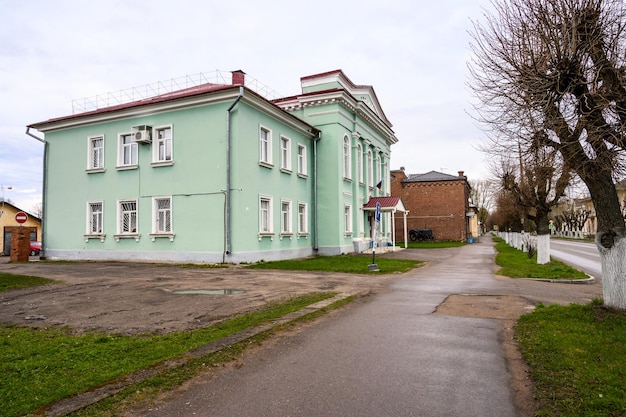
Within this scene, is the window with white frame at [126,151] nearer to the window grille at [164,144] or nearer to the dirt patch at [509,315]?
the window grille at [164,144]

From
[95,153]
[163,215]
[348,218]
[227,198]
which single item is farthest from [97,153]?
[348,218]

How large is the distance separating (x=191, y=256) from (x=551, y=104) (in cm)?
1586

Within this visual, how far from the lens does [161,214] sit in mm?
21062

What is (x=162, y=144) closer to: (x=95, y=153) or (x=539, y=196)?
(x=95, y=153)

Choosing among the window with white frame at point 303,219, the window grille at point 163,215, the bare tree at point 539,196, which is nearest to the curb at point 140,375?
the window grille at point 163,215

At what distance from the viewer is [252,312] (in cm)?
858

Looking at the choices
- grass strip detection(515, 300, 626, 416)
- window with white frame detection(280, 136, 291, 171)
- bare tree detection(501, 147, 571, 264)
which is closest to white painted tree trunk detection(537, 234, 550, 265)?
bare tree detection(501, 147, 571, 264)

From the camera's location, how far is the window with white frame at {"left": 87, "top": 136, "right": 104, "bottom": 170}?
2305cm

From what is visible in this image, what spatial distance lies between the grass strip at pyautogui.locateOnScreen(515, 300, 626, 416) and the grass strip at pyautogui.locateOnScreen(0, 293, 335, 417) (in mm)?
4046

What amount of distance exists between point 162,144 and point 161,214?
3.29 meters

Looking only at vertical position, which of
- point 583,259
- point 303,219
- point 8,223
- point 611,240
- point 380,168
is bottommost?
point 583,259

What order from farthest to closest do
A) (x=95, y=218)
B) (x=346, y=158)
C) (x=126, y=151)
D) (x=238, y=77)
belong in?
1. (x=346, y=158)
2. (x=95, y=218)
3. (x=126, y=151)
4. (x=238, y=77)

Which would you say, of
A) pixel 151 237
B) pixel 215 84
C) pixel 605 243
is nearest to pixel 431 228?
pixel 215 84

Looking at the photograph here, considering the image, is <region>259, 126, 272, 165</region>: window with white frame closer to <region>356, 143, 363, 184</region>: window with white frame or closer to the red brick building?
<region>356, 143, 363, 184</region>: window with white frame
